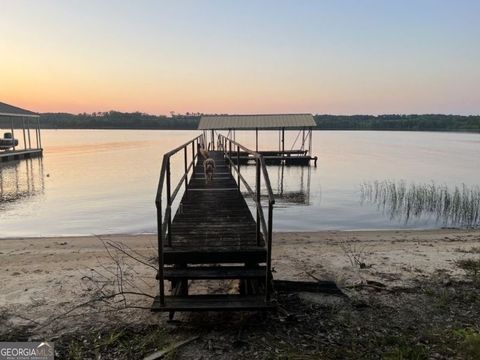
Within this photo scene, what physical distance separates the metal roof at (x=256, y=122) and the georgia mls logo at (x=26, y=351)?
32537 millimetres

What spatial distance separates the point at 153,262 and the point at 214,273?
130 inches

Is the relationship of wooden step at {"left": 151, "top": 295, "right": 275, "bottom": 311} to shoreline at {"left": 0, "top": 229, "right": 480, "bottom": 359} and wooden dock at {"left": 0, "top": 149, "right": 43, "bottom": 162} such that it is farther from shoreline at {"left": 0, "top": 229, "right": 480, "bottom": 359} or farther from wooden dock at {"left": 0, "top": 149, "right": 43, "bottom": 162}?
wooden dock at {"left": 0, "top": 149, "right": 43, "bottom": 162}

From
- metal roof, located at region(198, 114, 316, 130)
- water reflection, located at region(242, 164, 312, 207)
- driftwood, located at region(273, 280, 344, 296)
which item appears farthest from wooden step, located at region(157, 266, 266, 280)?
metal roof, located at region(198, 114, 316, 130)

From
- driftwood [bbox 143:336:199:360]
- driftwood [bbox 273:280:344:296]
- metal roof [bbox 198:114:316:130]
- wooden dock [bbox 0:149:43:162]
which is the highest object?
metal roof [bbox 198:114:316:130]

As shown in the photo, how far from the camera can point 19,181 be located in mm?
23391

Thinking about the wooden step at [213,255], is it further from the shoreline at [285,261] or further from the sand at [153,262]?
the shoreline at [285,261]

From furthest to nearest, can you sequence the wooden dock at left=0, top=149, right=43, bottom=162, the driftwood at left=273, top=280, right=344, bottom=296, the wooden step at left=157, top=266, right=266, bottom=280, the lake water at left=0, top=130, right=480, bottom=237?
the wooden dock at left=0, top=149, right=43, bottom=162, the lake water at left=0, top=130, right=480, bottom=237, the driftwood at left=273, top=280, right=344, bottom=296, the wooden step at left=157, top=266, right=266, bottom=280

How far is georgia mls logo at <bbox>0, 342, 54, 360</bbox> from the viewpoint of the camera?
12.2 ft

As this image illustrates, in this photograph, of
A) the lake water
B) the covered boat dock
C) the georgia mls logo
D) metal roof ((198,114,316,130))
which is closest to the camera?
the georgia mls logo

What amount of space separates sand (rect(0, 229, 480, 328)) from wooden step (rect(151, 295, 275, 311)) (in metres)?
1.13

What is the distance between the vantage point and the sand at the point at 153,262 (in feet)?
18.7

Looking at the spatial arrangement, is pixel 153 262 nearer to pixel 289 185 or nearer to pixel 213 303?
pixel 213 303

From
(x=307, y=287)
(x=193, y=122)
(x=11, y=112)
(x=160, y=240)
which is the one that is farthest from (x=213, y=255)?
(x=193, y=122)

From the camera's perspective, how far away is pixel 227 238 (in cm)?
513
